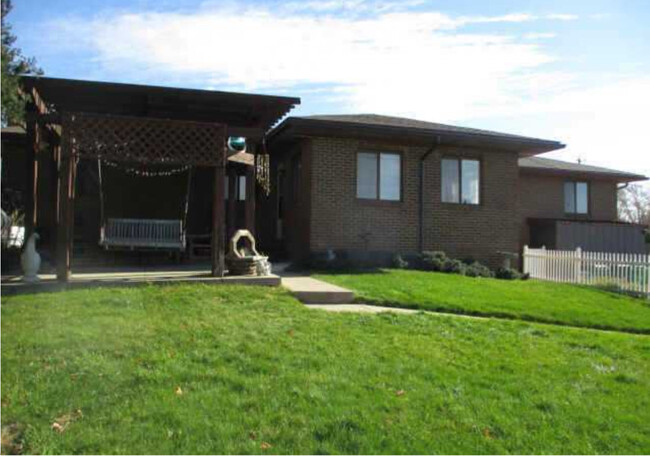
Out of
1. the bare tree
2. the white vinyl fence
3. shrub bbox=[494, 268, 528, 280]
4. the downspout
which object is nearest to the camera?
the white vinyl fence

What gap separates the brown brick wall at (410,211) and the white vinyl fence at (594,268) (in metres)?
0.91

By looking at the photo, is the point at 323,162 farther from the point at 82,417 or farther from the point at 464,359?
the point at 82,417

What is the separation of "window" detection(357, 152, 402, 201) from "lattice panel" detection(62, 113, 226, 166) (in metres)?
5.38

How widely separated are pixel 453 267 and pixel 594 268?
3.17 meters

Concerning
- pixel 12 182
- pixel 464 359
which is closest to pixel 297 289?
pixel 464 359

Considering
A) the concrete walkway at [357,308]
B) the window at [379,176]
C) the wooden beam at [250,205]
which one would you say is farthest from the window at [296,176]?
the concrete walkway at [357,308]

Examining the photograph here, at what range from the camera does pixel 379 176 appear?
14.9 meters

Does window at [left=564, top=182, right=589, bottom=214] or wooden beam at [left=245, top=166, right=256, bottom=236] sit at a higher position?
window at [left=564, top=182, right=589, bottom=214]

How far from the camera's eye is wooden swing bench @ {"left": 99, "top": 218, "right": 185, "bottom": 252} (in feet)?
37.1

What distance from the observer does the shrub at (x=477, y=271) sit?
1396 centimetres

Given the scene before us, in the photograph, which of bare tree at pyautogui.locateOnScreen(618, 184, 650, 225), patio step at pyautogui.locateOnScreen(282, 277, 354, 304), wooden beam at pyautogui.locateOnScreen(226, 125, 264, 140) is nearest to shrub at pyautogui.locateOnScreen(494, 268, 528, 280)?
patio step at pyautogui.locateOnScreen(282, 277, 354, 304)

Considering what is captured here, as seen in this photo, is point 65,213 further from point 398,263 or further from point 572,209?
point 572,209

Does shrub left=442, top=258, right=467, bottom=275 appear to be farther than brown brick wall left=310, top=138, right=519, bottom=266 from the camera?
No

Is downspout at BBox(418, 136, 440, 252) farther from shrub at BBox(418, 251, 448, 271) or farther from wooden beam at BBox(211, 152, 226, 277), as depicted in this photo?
wooden beam at BBox(211, 152, 226, 277)
